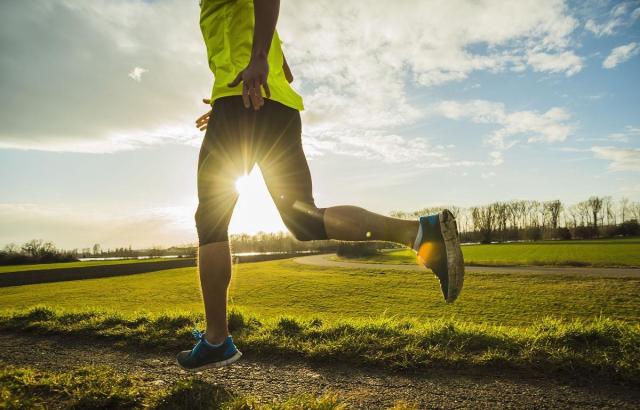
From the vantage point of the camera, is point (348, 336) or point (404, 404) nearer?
point (404, 404)

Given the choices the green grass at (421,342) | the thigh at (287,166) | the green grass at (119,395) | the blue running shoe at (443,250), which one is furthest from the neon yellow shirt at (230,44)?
the green grass at (421,342)

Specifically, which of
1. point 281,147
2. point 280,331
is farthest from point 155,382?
point 281,147

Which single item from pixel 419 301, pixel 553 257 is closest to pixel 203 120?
pixel 419 301

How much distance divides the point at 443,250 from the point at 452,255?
56mm

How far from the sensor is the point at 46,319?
500 centimetres

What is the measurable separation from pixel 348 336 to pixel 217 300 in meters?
1.52

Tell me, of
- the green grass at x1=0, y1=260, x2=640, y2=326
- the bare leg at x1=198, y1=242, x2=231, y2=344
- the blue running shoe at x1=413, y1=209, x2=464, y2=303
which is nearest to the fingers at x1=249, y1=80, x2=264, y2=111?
the bare leg at x1=198, y1=242, x2=231, y2=344

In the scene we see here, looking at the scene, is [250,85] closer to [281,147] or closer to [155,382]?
[281,147]

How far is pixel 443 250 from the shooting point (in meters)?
2.10

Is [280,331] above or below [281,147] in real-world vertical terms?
below

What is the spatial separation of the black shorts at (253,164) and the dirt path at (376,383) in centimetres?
103

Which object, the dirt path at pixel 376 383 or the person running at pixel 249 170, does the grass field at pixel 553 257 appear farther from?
→ the person running at pixel 249 170

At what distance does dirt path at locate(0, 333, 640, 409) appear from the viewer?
2158 mm

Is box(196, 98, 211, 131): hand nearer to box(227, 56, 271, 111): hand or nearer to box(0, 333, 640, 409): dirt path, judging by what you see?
box(227, 56, 271, 111): hand
